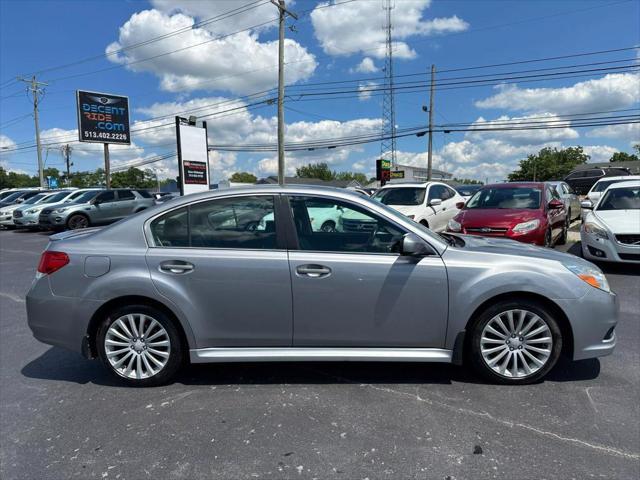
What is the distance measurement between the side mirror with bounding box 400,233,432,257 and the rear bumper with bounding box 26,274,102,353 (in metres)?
2.44

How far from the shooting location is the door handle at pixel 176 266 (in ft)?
10.8

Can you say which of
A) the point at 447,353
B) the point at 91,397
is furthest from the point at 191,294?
the point at 447,353

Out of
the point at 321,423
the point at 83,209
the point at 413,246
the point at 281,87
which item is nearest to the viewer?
the point at 321,423

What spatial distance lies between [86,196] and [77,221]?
1380mm

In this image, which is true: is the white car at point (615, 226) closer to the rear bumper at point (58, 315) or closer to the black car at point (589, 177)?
the rear bumper at point (58, 315)

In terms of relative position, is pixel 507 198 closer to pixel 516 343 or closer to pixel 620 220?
pixel 620 220

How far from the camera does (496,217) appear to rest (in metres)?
7.78

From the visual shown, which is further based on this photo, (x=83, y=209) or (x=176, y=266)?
(x=83, y=209)

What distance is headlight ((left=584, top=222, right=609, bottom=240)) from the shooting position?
7184mm

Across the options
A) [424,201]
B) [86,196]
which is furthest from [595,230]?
[86,196]

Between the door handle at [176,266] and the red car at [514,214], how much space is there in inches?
227

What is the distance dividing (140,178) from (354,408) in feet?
402

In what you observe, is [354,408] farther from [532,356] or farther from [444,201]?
[444,201]

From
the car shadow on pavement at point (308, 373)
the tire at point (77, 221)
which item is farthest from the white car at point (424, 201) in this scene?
the tire at point (77, 221)
